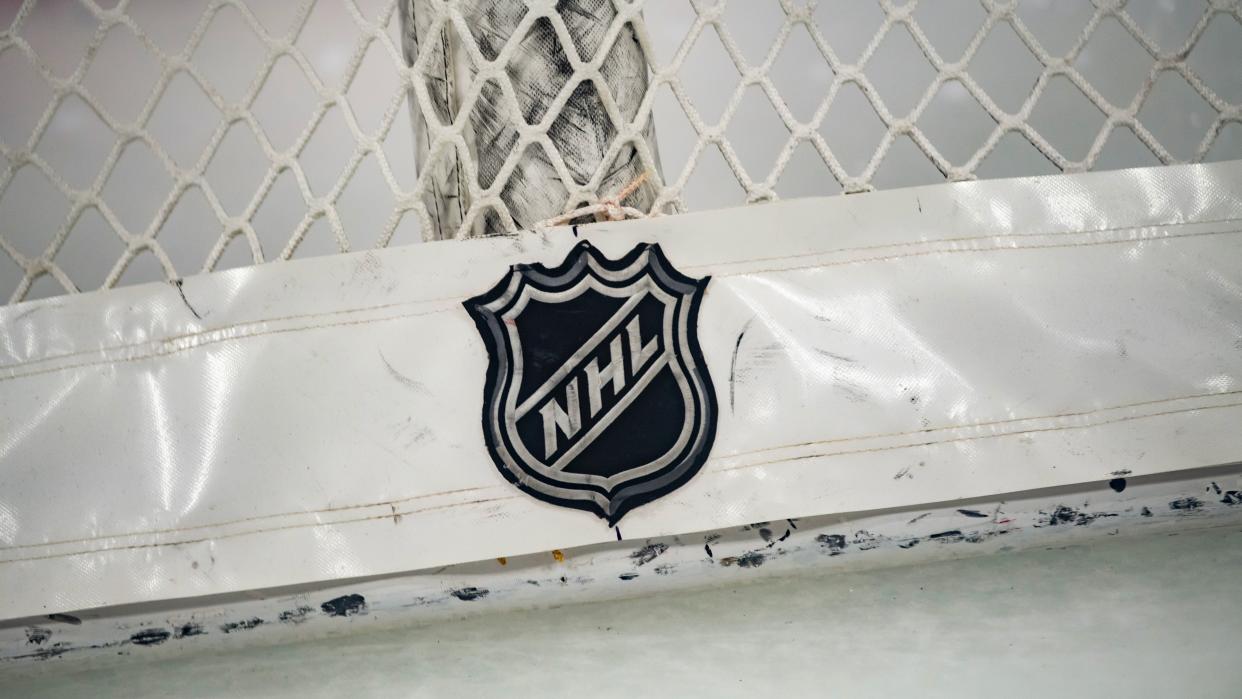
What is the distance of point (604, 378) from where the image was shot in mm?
704

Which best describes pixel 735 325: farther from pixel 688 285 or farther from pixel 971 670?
pixel 971 670

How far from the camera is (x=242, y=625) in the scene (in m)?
0.72

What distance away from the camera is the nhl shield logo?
0.69m

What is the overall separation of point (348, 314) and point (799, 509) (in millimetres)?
459

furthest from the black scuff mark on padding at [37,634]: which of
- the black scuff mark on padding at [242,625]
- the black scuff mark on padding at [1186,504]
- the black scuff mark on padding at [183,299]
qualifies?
the black scuff mark on padding at [1186,504]

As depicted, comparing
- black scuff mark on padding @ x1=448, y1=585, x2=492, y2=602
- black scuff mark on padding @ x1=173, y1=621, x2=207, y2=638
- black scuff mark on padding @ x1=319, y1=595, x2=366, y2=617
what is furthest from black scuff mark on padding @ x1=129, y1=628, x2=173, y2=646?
black scuff mark on padding @ x1=448, y1=585, x2=492, y2=602

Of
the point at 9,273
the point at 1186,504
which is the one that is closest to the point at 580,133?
the point at 1186,504

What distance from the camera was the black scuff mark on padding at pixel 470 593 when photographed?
2.34 ft

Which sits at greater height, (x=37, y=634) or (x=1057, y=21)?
(x=1057, y=21)

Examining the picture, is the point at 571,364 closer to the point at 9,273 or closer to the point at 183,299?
the point at 183,299

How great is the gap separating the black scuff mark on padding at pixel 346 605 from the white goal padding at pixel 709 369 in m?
0.04

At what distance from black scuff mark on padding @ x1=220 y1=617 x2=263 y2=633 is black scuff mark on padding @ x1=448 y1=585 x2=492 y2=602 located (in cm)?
18

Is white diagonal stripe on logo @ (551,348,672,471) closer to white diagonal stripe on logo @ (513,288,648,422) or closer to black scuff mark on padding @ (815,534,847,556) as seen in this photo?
white diagonal stripe on logo @ (513,288,648,422)

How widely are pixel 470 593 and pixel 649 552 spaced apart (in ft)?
0.56
